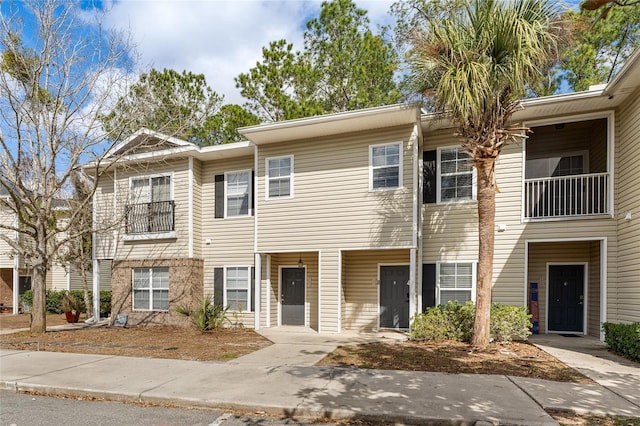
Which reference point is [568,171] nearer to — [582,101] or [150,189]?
[582,101]

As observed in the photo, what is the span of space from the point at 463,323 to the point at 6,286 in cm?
2280

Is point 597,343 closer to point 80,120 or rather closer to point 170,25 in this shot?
point 170,25

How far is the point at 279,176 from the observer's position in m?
12.1

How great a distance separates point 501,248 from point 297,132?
21.5 feet

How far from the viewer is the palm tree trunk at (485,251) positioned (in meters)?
8.36

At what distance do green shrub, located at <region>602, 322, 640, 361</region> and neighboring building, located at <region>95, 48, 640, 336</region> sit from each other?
0.72 meters

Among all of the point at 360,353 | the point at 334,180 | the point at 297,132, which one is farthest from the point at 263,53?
the point at 360,353

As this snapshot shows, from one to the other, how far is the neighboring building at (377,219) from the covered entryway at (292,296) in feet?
0.12

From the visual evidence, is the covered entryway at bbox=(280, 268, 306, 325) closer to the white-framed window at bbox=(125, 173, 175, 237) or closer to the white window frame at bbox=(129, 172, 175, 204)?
the white-framed window at bbox=(125, 173, 175, 237)

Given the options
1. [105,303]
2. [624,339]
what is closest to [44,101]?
[105,303]

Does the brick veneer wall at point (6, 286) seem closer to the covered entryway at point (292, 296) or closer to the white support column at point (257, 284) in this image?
the white support column at point (257, 284)

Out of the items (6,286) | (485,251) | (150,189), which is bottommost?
(6,286)

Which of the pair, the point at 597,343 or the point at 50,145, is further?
the point at 50,145

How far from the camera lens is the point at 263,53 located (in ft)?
61.0
